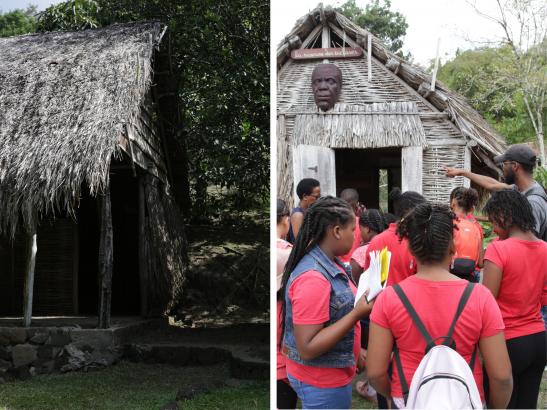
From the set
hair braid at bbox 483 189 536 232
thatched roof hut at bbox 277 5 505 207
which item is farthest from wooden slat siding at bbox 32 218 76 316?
hair braid at bbox 483 189 536 232

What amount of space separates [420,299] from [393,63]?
62.7 inches

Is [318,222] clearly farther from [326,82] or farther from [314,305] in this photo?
[326,82]

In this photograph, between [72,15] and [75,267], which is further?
[72,15]

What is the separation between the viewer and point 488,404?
266 centimetres

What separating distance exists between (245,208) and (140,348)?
4584 millimetres

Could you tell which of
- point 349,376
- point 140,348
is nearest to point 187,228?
point 140,348

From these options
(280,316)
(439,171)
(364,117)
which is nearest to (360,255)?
(439,171)

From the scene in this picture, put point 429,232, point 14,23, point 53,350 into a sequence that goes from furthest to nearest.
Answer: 1. point 14,23
2. point 53,350
3. point 429,232

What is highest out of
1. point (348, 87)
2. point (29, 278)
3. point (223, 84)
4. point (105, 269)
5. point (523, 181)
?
point (223, 84)

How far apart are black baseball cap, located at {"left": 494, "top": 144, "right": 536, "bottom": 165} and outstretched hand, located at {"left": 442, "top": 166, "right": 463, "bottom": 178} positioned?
206 mm

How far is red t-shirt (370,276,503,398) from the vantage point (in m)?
2.38

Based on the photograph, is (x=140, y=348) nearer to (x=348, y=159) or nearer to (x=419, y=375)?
(x=348, y=159)

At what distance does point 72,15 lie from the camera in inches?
480

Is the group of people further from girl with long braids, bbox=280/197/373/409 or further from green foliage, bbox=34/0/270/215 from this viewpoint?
green foliage, bbox=34/0/270/215
